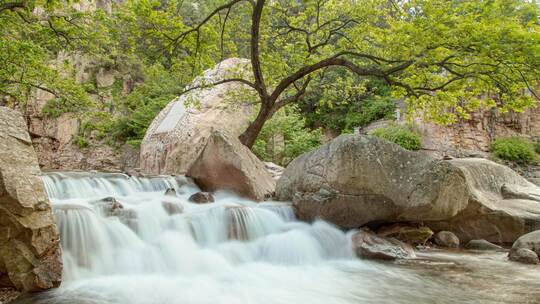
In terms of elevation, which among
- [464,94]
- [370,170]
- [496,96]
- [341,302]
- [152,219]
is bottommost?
[341,302]

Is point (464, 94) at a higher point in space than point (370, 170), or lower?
higher

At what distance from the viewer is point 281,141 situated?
55.0 feet

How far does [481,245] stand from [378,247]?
281 centimetres

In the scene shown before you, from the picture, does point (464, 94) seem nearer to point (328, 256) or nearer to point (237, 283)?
point (328, 256)

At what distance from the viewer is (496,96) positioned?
18.2 m

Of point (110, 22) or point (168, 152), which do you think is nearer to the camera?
point (110, 22)

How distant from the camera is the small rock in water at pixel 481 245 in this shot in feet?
24.7

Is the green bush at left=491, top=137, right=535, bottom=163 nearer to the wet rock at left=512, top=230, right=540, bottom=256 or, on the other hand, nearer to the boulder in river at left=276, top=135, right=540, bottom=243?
the boulder in river at left=276, top=135, right=540, bottom=243

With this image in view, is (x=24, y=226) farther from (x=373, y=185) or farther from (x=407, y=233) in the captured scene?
(x=407, y=233)

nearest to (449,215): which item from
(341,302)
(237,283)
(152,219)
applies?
(341,302)

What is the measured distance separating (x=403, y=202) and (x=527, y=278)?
7.25 ft

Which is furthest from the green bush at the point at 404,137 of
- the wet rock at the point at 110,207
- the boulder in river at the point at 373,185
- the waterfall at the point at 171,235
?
the wet rock at the point at 110,207

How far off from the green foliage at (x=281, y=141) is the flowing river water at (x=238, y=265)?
8.30 m

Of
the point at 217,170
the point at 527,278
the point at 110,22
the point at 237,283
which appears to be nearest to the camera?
the point at 237,283
